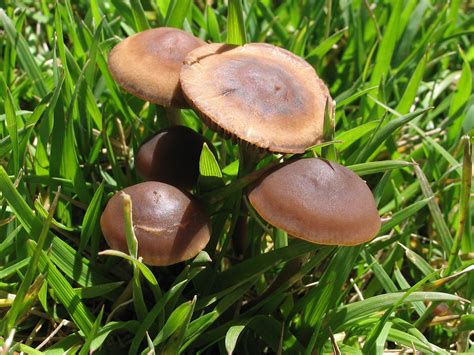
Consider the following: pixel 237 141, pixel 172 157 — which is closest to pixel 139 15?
pixel 172 157

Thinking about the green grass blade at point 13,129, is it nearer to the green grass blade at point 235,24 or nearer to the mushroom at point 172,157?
the mushroom at point 172,157

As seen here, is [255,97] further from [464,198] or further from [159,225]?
[464,198]

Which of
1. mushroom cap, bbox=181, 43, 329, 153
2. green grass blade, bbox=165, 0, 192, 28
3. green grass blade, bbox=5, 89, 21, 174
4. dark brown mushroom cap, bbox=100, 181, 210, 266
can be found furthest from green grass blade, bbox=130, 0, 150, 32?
dark brown mushroom cap, bbox=100, 181, 210, 266

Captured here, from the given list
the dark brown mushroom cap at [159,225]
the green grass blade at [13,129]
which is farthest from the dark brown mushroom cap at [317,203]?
the green grass blade at [13,129]

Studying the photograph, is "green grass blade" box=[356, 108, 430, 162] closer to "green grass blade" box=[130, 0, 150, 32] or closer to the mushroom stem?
the mushroom stem

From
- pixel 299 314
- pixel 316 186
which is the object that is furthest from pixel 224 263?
pixel 316 186

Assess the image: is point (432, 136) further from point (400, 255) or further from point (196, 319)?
point (196, 319)
